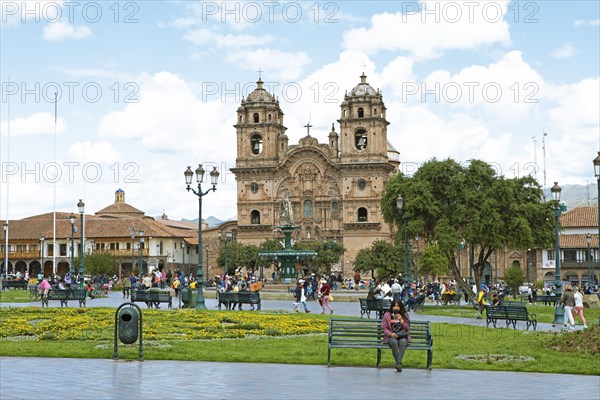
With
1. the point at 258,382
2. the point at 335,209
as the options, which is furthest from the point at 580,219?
the point at 258,382

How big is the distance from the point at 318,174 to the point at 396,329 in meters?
85.3

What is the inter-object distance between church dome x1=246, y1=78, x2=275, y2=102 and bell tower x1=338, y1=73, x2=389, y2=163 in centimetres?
981

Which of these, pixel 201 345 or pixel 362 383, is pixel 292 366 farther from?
pixel 201 345

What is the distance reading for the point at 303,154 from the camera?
10200 centimetres

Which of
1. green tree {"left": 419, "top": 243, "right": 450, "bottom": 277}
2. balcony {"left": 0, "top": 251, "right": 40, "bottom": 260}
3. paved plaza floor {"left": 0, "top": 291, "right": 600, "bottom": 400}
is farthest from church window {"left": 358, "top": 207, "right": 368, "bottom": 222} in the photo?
paved plaza floor {"left": 0, "top": 291, "right": 600, "bottom": 400}

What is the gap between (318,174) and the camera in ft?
333

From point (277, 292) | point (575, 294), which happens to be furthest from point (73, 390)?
point (277, 292)

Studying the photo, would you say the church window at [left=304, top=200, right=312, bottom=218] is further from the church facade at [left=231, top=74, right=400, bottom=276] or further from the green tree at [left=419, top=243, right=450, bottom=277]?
the green tree at [left=419, top=243, right=450, bottom=277]

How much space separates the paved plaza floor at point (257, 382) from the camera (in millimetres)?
12883

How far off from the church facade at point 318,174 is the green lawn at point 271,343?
7159cm

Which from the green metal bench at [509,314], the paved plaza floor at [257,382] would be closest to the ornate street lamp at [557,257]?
the green metal bench at [509,314]

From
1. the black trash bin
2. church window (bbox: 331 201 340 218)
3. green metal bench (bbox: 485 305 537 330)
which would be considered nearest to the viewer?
the black trash bin

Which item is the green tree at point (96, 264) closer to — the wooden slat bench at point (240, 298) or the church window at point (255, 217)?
the church window at point (255, 217)

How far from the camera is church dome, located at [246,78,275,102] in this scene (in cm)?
10506
